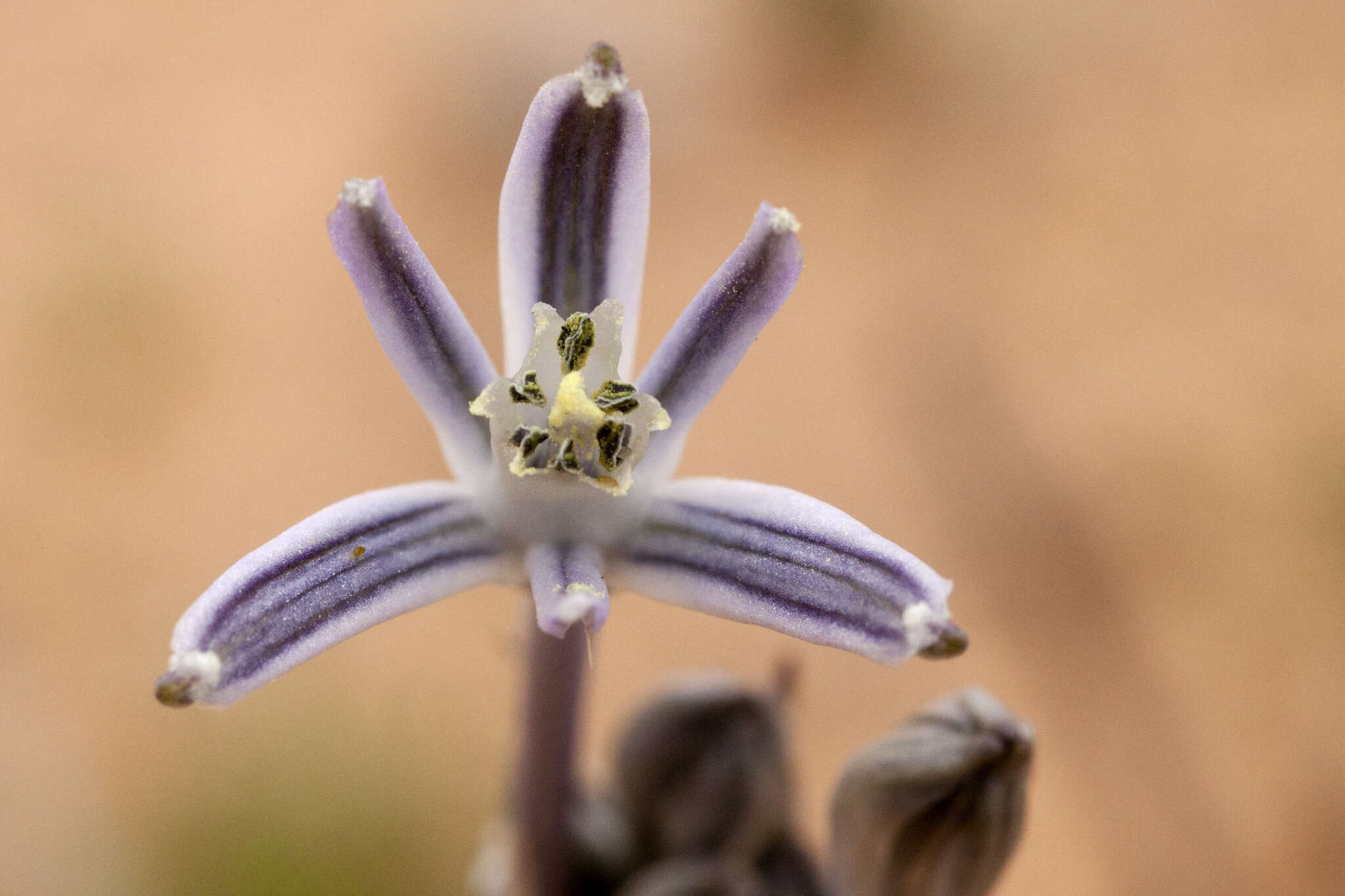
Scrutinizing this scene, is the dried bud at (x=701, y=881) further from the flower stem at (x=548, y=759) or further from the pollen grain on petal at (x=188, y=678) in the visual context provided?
the pollen grain on petal at (x=188, y=678)

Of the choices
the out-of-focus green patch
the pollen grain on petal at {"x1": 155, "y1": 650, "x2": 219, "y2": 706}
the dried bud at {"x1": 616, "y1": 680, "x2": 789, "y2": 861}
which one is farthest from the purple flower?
the out-of-focus green patch

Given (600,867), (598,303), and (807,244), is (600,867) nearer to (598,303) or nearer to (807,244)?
(598,303)

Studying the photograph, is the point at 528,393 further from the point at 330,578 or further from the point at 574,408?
the point at 330,578

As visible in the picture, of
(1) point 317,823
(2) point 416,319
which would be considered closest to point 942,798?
(2) point 416,319

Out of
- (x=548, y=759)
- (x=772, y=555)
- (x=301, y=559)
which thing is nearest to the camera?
(x=301, y=559)

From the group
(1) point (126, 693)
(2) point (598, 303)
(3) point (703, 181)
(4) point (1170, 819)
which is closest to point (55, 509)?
(1) point (126, 693)

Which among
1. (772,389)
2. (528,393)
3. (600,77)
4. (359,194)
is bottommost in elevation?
(528,393)
